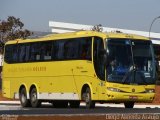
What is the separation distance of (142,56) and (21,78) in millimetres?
7831

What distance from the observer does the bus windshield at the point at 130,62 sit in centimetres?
2727

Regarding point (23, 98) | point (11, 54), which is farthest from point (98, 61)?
point (11, 54)

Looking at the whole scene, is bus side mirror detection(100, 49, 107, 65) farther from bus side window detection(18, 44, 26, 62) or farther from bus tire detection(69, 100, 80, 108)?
bus side window detection(18, 44, 26, 62)

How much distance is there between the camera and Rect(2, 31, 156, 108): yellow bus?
2731 centimetres

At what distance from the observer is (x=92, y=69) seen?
90.6 feet

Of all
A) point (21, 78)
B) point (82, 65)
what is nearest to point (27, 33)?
point (21, 78)

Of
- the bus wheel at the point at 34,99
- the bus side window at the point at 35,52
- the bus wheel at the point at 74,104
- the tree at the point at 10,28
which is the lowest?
the bus wheel at the point at 74,104

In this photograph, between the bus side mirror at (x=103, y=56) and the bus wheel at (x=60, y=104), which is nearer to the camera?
the bus side mirror at (x=103, y=56)

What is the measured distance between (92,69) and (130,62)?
164cm

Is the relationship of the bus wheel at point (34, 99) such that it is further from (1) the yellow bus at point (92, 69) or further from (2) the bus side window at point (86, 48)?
(2) the bus side window at point (86, 48)

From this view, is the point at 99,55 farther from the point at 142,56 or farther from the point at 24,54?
the point at 24,54

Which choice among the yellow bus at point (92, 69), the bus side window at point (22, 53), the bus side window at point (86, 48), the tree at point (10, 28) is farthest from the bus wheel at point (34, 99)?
the tree at point (10, 28)

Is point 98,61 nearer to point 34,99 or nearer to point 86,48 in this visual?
point 86,48

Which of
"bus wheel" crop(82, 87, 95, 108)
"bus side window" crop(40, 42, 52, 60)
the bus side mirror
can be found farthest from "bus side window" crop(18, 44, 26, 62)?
the bus side mirror
